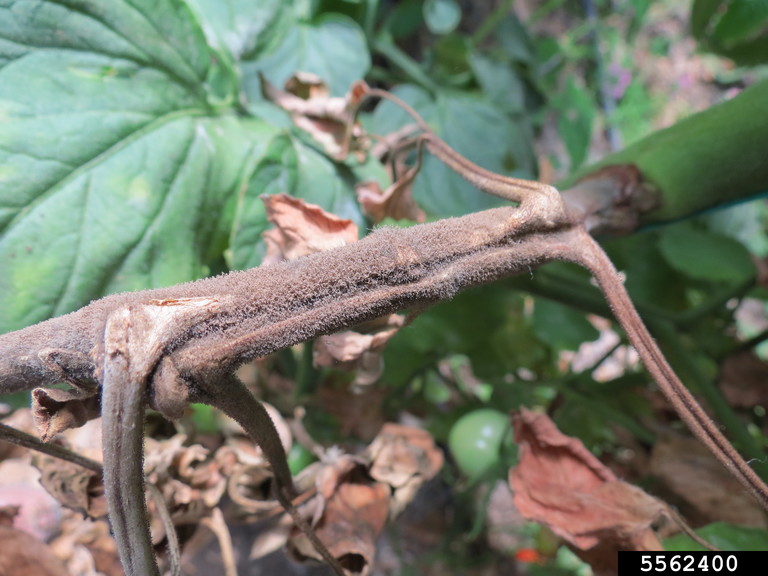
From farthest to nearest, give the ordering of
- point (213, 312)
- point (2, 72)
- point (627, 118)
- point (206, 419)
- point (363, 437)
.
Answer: point (627, 118)
point (363, 437)
point (206, 419)
point (2, 72)
point (213, 312)

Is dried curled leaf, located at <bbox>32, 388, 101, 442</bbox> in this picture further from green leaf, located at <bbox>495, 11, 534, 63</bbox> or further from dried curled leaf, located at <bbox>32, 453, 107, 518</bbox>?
green leaf, located at <bbox>495, 11, 534, 63</bbox>

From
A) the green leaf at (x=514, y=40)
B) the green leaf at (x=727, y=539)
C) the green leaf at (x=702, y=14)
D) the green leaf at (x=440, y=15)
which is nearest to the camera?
the green leaf at (x=727, y=539)

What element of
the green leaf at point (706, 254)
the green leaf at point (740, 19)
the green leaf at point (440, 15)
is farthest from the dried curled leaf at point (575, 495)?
the green leaf at point (440, 15)

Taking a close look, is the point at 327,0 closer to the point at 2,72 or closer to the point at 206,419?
the point at 2,72

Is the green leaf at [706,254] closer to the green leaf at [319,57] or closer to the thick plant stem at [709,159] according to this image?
the thick plant stem at [709,159]

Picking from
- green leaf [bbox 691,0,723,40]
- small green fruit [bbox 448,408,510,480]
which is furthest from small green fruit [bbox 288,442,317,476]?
green leaf [bbox 691,0,723,40]

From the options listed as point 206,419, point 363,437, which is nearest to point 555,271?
point 363,437

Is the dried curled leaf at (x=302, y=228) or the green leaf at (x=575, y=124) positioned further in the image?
the green leaf at (x=575, y=124)
